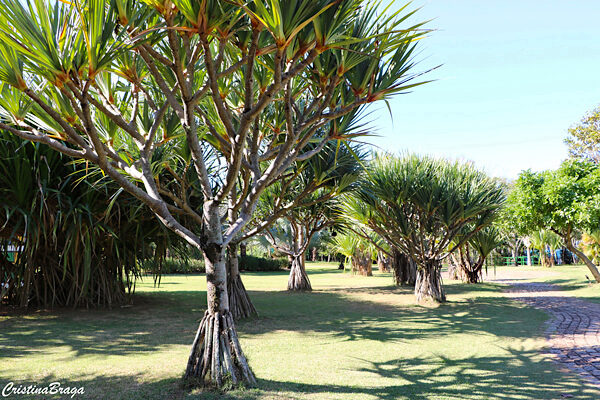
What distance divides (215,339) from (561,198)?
1139 cm

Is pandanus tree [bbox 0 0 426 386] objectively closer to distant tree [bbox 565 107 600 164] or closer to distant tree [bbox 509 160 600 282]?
distant tree [bbox 509 160 600 282]

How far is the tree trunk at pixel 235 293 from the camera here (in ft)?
23.0

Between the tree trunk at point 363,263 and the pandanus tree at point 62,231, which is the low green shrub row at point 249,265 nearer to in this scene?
the tree trunk at point 363,263

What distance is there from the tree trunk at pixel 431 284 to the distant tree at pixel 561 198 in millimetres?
4571

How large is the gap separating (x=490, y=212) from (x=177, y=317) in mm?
7085

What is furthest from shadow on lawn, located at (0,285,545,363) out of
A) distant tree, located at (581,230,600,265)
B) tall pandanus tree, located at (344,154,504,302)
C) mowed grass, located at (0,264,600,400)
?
distant tree, located at (581,230,600,265)

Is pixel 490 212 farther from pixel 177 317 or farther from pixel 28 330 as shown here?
pixel 28 330

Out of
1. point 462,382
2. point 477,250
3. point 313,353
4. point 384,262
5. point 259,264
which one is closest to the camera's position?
point 462,382

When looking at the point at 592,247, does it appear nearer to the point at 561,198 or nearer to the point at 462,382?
the point at 561,198

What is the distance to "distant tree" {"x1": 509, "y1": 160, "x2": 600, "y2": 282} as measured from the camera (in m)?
11.0

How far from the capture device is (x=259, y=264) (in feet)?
82.3

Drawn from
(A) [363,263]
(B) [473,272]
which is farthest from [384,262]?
(B) [473,272]

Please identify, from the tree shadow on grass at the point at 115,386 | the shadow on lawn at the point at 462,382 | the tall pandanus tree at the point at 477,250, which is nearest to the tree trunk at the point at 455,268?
the tall pandanus tree at the point at 477,250

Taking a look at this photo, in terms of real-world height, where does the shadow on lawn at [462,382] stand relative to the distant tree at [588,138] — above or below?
below
